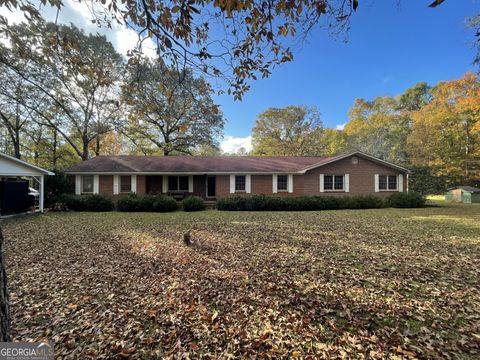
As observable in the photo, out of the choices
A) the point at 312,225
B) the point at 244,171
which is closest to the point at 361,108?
the point at 244,171

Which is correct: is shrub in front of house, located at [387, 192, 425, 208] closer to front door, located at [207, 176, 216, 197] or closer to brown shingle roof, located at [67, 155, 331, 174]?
brown shingle roof, located at [67, 155, 331, 174]

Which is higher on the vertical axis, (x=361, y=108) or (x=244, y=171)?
(x=361, y=108)

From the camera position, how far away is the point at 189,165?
18906mm

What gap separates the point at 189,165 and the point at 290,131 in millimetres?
17960

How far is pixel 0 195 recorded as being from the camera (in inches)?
482

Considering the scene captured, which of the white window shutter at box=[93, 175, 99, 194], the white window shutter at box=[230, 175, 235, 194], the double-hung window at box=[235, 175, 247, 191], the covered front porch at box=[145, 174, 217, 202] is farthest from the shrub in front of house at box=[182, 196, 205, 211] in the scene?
the white window shutter at box=[93, 175, 99, 194]

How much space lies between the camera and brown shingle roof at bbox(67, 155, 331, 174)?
1722 cm

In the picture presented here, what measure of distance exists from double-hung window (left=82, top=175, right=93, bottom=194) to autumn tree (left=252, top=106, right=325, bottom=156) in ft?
71.4

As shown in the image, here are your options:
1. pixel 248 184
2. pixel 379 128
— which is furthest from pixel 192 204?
pixel 379 128

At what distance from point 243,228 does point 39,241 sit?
6.76 m

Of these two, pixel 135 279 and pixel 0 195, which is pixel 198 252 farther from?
pixel 0 195

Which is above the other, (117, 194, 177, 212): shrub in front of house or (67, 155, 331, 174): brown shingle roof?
(67, 155, 331, 174): brown shingle roof

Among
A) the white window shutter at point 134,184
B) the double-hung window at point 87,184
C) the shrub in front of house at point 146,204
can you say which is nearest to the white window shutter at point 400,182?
the shrub in front of house at point 146,204

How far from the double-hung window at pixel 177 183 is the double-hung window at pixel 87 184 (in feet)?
18.2
